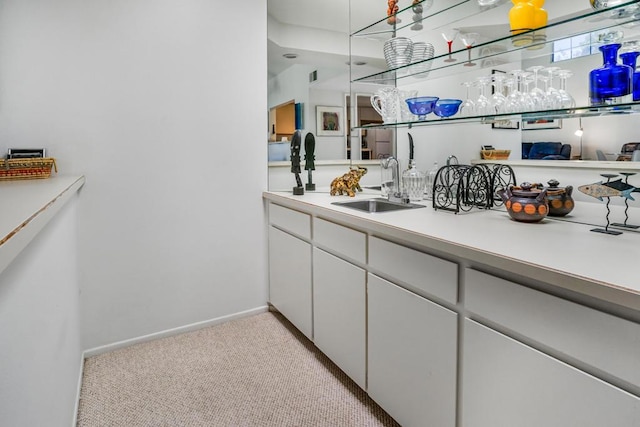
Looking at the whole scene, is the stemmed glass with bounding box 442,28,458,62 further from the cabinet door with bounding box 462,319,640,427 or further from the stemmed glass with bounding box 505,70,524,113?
the cabinet door with bounding box 462,319,640,427

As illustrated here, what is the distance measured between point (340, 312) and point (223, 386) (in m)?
0.71

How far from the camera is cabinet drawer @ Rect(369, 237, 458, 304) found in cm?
126

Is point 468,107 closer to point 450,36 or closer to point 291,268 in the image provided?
point 450,36

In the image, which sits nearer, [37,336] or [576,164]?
[37,336]

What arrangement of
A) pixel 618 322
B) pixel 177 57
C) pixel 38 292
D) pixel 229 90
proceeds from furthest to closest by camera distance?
1. pixel 229 90
2. pixel 177 57
3. pixel 38 292
4. pixel 618 322

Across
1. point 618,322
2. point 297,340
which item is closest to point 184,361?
point 297,340

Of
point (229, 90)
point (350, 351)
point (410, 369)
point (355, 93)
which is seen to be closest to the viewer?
point (410, 369)

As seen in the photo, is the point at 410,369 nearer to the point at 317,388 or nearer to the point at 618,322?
the point at 317,388

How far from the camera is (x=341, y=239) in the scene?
185cm

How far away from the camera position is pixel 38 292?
3.14 ft

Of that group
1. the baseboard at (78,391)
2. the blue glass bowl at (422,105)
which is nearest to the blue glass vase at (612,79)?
the blue glass bowl at (422,105)

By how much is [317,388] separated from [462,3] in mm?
2092

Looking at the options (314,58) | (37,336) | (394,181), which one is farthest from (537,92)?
(37,336)

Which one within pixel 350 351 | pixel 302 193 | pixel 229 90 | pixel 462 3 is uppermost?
pixel 462 3
